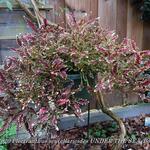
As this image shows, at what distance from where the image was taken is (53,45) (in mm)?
1826

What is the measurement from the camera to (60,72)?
1725mm

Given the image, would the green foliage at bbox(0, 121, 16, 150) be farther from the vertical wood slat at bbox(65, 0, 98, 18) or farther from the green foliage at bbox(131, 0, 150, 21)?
the green foliage at bbox(131, 0, 150, 21)

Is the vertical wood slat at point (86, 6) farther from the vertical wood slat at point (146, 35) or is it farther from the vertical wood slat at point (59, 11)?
the vertical wood slat at point (146, 35)

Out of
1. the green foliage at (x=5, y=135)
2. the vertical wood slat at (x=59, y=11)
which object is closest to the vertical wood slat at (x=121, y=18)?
the vertical wood slat at (x=59, y=11)

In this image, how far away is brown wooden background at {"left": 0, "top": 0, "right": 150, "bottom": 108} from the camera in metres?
2.40

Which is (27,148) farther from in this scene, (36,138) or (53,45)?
(53,45)

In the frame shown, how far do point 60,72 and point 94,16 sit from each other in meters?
1.09

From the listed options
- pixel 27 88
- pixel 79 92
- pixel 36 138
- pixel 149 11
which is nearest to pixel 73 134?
pixel 36 138

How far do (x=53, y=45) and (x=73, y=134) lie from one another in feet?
3.17

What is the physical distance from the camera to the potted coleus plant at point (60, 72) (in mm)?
1723

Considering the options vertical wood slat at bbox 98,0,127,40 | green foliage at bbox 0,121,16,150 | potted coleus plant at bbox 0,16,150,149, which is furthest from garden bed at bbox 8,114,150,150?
vertical wood slat at bbox 98,0,127,40

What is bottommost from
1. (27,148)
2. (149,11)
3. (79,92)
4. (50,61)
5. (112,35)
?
(27,148)

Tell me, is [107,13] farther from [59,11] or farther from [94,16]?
[59,11]

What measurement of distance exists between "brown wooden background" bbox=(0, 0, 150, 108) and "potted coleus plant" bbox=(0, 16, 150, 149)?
0.51 meters
